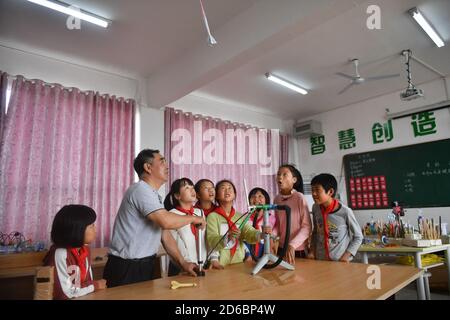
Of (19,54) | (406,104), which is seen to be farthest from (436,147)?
(19,54)

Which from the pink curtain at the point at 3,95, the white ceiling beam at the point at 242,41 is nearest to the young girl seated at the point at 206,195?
the white ceiling beam at the point at 242,41

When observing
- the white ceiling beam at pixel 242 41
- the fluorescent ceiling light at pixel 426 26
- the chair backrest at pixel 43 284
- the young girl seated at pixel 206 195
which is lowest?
the chair backrest at pixel 43 284

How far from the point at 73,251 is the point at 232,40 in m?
2.29

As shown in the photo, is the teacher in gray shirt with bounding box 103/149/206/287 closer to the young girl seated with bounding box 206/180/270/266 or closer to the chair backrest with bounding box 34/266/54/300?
the young girl seated with bounding box 206/180/270/266

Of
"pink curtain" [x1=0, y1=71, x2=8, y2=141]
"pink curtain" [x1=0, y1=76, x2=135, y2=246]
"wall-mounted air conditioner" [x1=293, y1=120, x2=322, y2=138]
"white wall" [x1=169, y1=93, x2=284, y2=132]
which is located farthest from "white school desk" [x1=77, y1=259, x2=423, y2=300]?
"wall-mounted air conditioner" [x1=293, y1=120, x2=322, y2=138]

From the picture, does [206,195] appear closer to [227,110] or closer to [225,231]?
[225,231]

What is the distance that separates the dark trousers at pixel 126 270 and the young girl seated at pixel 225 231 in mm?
343

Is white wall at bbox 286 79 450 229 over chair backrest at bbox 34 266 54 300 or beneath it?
over

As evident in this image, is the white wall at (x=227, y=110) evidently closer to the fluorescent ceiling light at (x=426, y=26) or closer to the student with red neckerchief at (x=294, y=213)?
the student with red neckerchief at (x=294, y=213)

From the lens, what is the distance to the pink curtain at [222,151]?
164 inches

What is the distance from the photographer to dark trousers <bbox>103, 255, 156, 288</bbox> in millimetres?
1526

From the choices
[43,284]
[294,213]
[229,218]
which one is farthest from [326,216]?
[43,284]

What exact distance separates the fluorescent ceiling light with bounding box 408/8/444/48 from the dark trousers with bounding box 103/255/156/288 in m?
3.09

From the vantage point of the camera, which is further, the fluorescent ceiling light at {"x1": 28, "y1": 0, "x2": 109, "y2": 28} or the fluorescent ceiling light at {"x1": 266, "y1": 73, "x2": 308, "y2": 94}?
the fluorescent ceiling light at {"x1": 266, "y1": 73, "x2": 308, "y2": 94}
